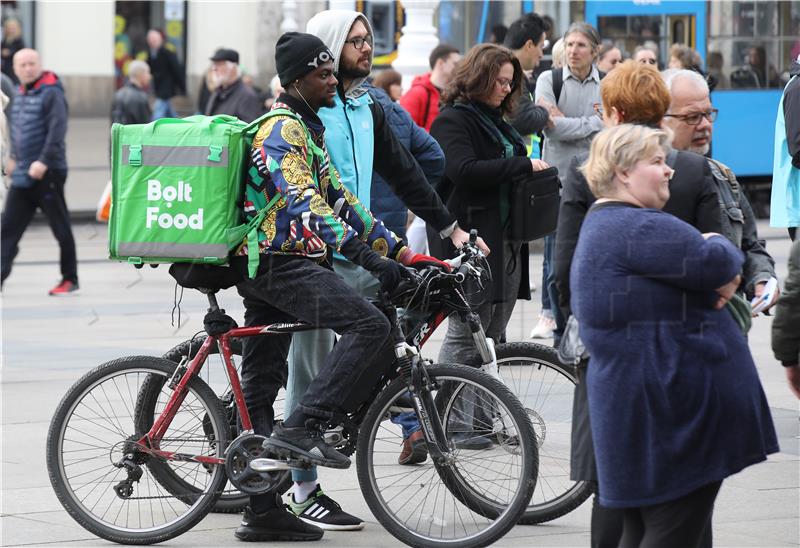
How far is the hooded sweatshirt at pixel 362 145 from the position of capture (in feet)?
19.3

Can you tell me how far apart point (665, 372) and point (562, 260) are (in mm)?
693

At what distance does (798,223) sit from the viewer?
23.4ft

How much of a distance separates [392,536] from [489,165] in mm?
2025

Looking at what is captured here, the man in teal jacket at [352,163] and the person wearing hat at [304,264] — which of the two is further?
the man in teal jacket at [352,163]

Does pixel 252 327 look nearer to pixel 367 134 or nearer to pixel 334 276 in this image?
pixel 334 276

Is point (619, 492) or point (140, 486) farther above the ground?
point (619, 492)

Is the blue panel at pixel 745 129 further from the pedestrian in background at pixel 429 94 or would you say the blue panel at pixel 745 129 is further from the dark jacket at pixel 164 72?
the dark jacket at pixel 164 72

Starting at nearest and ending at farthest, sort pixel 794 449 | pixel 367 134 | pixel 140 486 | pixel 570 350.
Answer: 1. pixel 570 350
2. pixel 140 486
3. pixel 367 134
4. pixel 794 449

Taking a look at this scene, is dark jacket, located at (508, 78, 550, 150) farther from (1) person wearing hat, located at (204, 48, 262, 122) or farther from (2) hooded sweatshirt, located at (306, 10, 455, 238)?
(1) person wearing hat, located at (204, 48, 262, 122)

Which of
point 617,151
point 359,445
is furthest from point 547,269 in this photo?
point 617,151

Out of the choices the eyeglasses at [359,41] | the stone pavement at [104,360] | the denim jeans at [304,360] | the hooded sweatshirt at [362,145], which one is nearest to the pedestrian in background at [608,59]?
the stone pavement at [104,360]

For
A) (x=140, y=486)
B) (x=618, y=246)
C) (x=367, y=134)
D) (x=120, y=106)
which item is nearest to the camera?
(x=618, y=246)

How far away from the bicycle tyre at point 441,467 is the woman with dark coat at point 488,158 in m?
1.55

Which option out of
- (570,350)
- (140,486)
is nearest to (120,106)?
(140,486)
